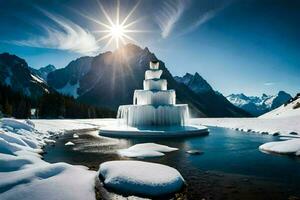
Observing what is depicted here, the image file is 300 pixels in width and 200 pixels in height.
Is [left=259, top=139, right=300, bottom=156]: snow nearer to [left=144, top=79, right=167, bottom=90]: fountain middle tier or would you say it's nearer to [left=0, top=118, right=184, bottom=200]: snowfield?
[left=0, top=118, right=184, bottom=200]: snowfield

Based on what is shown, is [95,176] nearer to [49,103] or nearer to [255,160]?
[255,160]

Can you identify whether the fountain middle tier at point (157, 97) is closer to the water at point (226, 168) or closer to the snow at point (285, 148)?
the water at point (226, 168)

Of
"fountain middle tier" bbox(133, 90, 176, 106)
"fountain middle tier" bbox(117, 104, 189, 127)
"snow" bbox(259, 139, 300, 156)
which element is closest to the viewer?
"snow" bbox(259, 139, 300, 156)

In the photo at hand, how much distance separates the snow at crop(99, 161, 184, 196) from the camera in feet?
51.6

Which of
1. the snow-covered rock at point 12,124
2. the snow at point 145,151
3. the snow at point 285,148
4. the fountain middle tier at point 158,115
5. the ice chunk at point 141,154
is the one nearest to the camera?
the ice chunk at point 141,154

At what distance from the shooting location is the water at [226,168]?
653 inches

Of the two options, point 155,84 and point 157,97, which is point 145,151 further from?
point 155,84

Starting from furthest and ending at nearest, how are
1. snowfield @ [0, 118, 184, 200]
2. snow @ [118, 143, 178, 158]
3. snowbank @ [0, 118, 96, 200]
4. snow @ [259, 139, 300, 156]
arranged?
snow @ [259, 139, 300, 156]
snow @ [118, 143, 178, 158]
snowfield @ [0, 118, 184, 200]
snowbank @ [0, 118, 96, 200]

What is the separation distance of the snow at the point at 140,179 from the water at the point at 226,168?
1.23m

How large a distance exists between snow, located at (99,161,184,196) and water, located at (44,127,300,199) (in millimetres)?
1226

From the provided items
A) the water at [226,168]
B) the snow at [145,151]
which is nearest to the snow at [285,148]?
the water at [226,168]

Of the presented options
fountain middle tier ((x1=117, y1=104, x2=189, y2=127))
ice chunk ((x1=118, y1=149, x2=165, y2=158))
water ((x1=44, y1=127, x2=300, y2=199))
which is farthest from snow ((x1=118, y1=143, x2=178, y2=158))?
fountain middle tier ((x1=117, y1=104, x2=189, y2=127))

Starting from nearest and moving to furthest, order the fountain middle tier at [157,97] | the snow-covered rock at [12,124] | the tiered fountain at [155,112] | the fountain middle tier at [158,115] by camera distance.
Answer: the snow-covered rock at [12,124] < the tiered fountain at [155,112] < the fountain middle tier at [158,115] < the fountain middle tier at [157,97]

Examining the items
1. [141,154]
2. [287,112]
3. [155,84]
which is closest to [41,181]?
[141,154]
